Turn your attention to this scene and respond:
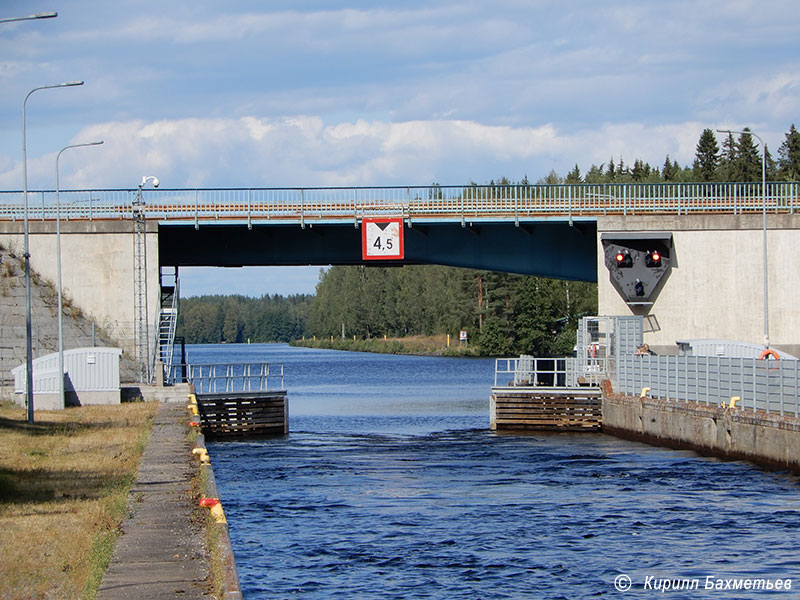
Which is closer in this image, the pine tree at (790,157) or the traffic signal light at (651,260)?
the traffic signal light at (651,260)

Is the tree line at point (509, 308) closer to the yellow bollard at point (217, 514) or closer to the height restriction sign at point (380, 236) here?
the height restriction sign at point (380, 236)

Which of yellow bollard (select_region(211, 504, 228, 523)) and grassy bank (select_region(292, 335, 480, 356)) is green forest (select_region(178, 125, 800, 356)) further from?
yellow bollard (select_region(211, 504, 228, 523))

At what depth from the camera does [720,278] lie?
52125mm

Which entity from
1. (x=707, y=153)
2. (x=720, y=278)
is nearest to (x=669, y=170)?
(x=707, y=153)

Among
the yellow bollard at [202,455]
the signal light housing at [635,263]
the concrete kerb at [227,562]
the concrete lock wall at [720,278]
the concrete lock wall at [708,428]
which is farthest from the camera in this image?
the concrete lock wall at [720,278]

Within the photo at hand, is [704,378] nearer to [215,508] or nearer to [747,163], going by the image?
[215,508]

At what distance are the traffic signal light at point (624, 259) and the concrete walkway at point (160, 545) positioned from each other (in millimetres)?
30179

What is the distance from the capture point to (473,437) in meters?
45.5

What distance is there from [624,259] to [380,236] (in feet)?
35.7

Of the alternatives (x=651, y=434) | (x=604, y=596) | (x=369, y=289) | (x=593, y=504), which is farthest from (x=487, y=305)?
(x=604, y=596)

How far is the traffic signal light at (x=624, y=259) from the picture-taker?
5138 cm

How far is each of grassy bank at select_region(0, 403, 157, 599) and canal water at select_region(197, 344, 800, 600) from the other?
2.59 m

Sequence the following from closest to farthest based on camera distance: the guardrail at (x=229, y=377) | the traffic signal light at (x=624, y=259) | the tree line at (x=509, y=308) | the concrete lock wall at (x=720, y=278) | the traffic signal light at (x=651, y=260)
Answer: the guardrail at (x=229, y=377) → the traffic signal light at (x=624, y=259) → the traffic signal light at (x=651, y=260) → the concrete lock wall at (x=720, y=278) → the tree line at (x=509, y=308)

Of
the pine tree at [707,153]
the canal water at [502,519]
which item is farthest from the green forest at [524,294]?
the canal water at [502,519]
